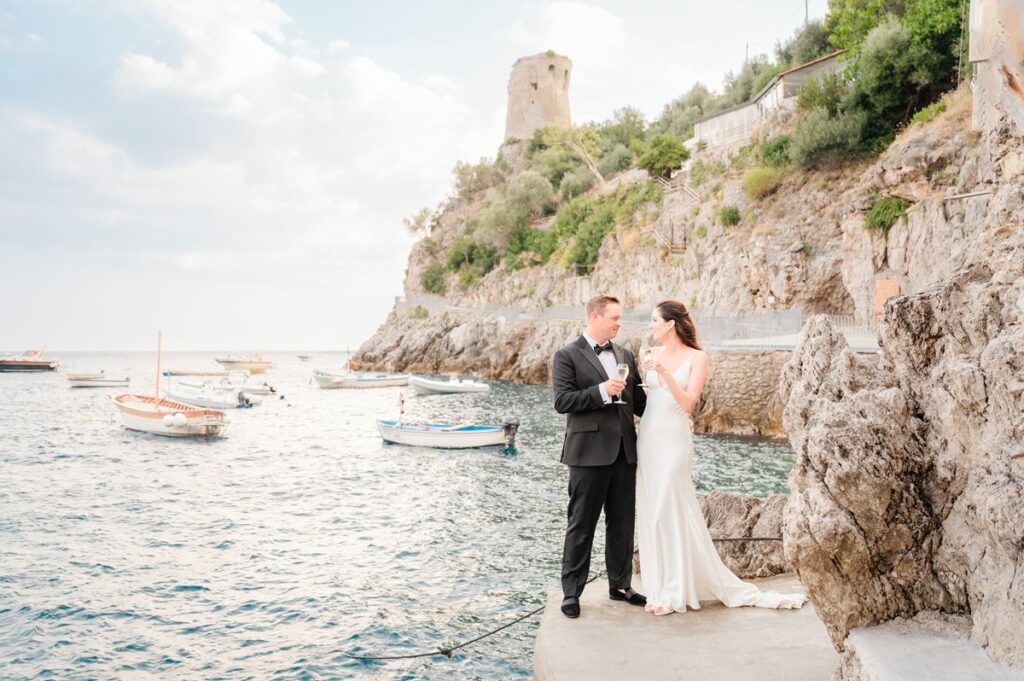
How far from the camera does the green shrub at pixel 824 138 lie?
31922mm

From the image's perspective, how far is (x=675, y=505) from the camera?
5.28 meters

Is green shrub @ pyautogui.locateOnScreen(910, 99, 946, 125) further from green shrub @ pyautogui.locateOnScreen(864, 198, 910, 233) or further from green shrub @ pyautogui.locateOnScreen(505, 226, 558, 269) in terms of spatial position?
green shrub @ pyautogui.locateOnScreen(505, 226, 558, 269)

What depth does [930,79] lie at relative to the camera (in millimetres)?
29922

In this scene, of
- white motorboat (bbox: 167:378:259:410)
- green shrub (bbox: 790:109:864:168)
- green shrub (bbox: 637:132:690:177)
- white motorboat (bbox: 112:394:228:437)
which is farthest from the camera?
green shrub (bbox: 637:132:690:177)

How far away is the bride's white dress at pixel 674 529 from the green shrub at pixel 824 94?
110 ft

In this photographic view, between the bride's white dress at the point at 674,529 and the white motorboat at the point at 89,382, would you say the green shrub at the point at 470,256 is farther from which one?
the bride's white dress at the point at 674,529

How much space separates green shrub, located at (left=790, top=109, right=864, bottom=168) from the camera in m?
31.9

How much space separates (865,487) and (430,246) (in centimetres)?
8279

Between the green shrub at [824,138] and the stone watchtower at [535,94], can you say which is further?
the stone watchtower at [535,94]

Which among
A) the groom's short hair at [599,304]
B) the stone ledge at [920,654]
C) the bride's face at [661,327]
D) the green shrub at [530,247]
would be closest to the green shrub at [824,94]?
the green shrub at [530,247]

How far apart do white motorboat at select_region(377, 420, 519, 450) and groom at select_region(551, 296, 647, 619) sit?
17194 millimetres

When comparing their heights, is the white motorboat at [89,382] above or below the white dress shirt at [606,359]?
below

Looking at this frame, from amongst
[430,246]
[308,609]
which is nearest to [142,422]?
[308,609]

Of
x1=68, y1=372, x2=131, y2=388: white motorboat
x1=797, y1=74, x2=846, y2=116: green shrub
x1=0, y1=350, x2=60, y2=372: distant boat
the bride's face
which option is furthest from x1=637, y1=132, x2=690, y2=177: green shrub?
x1=0, y1=350, x2=60, y2=372: distant boat
